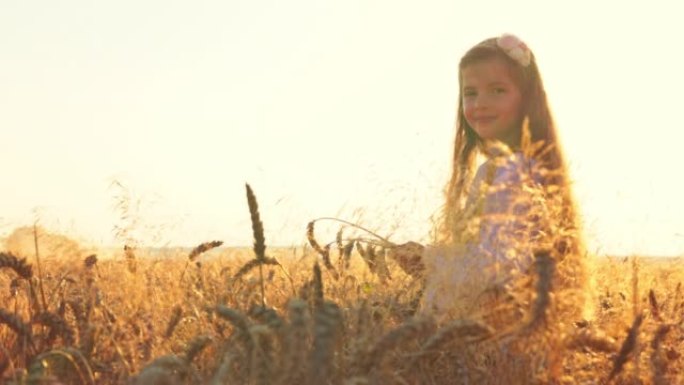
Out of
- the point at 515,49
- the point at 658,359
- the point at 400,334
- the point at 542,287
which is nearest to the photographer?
the point at 400,334

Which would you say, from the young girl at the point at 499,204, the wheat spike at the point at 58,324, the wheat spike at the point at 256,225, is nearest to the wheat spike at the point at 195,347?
the wheat spike at the point at 256,225

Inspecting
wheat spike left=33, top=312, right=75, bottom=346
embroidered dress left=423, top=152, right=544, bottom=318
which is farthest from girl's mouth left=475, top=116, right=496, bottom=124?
wheat spike left=33, top=312, right=75, bottom=346

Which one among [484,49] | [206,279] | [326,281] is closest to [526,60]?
[484,49]

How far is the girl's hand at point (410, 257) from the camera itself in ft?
9.74

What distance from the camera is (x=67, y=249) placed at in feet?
13.6

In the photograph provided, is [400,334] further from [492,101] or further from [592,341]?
[492,101]

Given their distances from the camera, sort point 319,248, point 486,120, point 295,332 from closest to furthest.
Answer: point 295,332 → point 319,248 → point 486,120

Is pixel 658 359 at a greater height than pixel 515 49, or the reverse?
pixel 515 49

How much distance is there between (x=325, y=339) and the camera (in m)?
1.33

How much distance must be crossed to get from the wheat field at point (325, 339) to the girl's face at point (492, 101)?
86 cm

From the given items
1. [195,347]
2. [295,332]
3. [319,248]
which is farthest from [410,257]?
[295,332]

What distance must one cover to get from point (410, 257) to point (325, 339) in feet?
5.49

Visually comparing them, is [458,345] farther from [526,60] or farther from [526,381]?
[526,60]

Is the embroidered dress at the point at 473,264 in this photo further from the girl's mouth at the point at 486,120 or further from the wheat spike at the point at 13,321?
the girl's mouth at the point at 486,120
